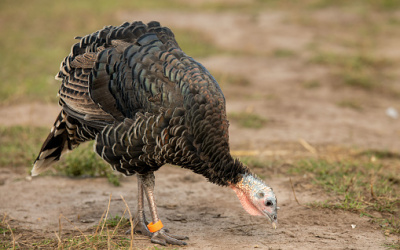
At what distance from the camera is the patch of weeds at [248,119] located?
7659 mm

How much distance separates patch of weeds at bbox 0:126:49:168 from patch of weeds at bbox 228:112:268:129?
8.58 ft

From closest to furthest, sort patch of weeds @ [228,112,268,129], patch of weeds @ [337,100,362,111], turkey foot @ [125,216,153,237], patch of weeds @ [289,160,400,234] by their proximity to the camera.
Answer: turkey foot @ [125,216,153,237] → patch of weeds @ [289,160,400,234] → patch of weeds @ [228,112,268,129] → patch of weeds @ [337,100,362,111]

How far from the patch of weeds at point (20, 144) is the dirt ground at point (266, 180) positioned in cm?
31

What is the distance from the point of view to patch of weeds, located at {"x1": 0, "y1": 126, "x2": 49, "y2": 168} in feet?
20.2

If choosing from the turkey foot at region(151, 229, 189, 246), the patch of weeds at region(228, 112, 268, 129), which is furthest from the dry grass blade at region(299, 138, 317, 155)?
the turkey foot at region(151, 229, 189, 246)

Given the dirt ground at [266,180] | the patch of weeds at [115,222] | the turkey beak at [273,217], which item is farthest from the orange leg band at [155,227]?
the turkey beak at [273,217]

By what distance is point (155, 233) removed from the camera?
4.33m

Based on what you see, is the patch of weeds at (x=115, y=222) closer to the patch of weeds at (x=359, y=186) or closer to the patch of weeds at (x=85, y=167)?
the patch of weeds at (x=85, y=167)

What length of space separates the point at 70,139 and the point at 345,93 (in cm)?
556

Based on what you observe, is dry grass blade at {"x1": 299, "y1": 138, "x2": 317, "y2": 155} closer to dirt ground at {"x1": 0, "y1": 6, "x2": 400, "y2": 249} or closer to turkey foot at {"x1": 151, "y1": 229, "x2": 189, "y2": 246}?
dirt ground at {"x1": 0, "y1": 6, "x2": 400, "y2": 249}

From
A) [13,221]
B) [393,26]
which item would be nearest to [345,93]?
[393,26]

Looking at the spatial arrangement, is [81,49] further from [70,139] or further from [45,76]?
[45,76]

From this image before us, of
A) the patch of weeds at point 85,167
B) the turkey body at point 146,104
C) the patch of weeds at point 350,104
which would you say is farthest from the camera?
the patch of weeds at point 350,104

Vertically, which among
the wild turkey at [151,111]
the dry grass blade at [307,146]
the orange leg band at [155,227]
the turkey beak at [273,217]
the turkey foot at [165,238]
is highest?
the wild turkey at [151,111]
